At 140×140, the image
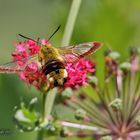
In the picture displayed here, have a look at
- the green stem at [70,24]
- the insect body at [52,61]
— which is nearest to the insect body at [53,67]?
the insect body at [52,61]

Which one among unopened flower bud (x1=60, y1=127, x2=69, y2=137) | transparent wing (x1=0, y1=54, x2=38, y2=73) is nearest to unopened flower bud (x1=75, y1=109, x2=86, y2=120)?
unopened flower bud (x1=60, y1=127, x2=69, y2=137)

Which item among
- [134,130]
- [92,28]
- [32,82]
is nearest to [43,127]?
[32,82]

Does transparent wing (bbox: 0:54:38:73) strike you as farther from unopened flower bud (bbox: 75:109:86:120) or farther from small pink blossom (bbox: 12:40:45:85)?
unopened flower bud (bbox: 75:109:86:120)

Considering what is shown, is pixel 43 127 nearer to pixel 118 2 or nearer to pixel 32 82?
pixel 32 82

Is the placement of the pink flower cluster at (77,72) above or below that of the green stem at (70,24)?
below

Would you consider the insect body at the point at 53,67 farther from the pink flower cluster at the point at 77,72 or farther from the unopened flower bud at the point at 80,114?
the unopened flower bud at the point at 80,114

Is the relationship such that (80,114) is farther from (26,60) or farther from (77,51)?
(26,60)
